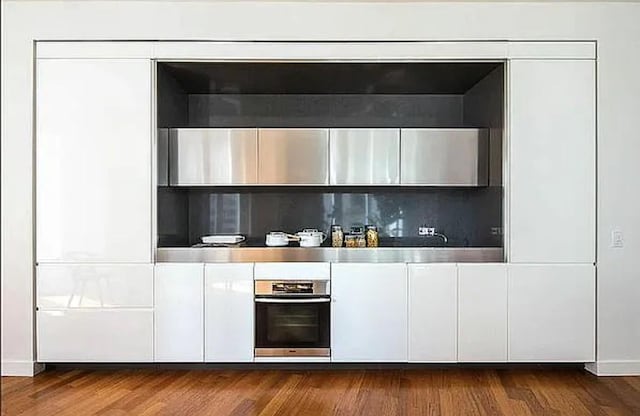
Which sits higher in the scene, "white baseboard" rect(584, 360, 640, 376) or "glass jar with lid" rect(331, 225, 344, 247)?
"glass jar with lid" rect(331, 225, 344, 247)

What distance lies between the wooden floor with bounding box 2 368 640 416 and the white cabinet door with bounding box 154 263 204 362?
0.63 ft

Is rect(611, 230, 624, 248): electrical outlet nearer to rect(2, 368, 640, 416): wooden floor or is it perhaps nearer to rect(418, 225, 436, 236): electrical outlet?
rect(2, 368, 640, 416): wooden floor

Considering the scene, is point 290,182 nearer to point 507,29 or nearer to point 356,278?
point 356,278

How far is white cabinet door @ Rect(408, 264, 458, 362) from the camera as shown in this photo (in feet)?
13.3

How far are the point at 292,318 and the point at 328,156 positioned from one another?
118 centimetres

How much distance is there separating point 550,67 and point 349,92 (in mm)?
1590

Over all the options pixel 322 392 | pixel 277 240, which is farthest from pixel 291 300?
pixel 322 392

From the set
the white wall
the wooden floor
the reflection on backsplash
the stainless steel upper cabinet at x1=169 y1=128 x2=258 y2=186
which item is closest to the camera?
the wooden floor

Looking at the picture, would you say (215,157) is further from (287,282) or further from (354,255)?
(354,255)

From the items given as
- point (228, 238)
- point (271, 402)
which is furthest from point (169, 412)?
point (228, 238)

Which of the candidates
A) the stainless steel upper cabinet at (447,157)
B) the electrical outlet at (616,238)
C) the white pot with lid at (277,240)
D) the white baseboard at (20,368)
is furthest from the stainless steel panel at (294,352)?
the electrical outlet at (616,238)

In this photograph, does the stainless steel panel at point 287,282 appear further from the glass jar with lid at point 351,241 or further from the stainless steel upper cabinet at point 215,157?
the stainless steel upper cabinet at point 215,157

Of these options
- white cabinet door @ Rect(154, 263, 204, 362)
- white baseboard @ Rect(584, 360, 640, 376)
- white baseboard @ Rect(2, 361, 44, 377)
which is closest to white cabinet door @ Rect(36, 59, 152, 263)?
white cabinet door @ Rect(154, 263, 204, 362)

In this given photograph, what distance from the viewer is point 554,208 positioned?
13.3ft
